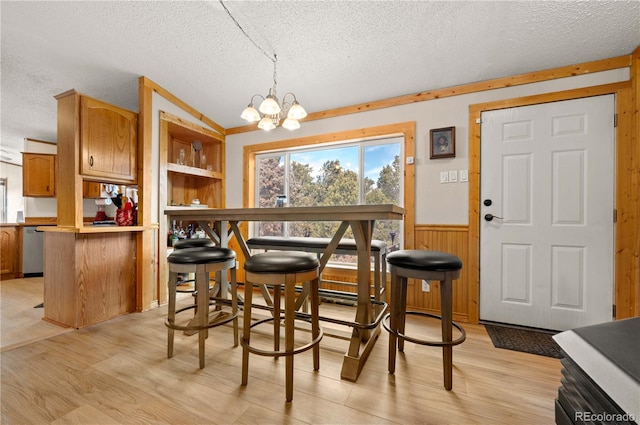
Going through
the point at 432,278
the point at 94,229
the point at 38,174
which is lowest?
the point at 432,278

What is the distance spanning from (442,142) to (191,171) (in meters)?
3.03

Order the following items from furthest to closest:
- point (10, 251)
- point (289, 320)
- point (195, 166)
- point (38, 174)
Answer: point (38, 174), point (10, 251), point (195, 166), point (289, 320)

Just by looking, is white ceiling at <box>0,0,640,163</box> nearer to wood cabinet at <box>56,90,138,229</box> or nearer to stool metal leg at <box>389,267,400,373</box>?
wood cabinet at <box>56,90,138,229</box>

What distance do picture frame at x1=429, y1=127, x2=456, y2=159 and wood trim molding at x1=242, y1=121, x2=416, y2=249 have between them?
0.65 feet

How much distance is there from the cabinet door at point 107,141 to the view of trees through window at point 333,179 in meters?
1.55

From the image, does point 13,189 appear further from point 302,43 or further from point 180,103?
point 302,43

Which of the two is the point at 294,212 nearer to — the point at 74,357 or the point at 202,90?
the point at 74,357

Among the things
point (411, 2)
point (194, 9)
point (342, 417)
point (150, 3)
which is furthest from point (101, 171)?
point (411, 2)

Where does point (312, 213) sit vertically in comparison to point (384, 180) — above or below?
below

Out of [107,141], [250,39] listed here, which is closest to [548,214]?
[250,39]

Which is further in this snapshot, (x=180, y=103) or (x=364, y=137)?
(x=180, y=103)

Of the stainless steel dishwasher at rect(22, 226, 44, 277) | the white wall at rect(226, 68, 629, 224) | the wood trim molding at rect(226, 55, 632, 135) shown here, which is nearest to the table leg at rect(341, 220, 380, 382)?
the white wall at rect(226, 68, 629, 224)

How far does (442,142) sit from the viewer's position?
260 cm

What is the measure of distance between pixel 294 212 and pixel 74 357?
1.82 m
